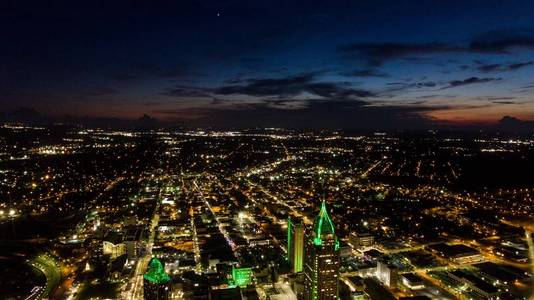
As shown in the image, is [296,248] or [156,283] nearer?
[156,283]

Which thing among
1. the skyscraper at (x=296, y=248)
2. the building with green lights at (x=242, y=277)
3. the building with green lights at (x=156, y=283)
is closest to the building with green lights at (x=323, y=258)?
the skyscraper at (x=296, y=248)

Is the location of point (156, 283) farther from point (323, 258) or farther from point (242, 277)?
point (323, 258)

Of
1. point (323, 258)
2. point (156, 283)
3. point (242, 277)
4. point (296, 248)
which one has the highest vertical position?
point (323, 258)

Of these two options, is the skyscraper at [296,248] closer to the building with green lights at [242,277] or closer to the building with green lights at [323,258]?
the building with green lights at [242,277]

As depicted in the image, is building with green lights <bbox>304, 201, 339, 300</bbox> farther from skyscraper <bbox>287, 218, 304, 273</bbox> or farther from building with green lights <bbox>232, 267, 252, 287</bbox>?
building with green lights <bbox>232, 267, 252, 287</bbox>

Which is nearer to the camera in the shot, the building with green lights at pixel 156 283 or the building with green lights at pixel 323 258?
the building with green lights at pixel 156 283

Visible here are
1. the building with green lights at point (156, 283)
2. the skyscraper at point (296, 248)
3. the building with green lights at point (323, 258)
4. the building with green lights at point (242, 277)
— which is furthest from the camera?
the skyscraper at point (296, 248)

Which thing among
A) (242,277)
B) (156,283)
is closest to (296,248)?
(242,277)

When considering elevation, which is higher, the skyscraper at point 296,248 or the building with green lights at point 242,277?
the skyscraper at point 296,248

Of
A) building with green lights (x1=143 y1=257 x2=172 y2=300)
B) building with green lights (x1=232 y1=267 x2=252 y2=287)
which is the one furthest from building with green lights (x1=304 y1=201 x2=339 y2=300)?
building with green lights (x1=143 y1=257 x2=172 y2=300)
